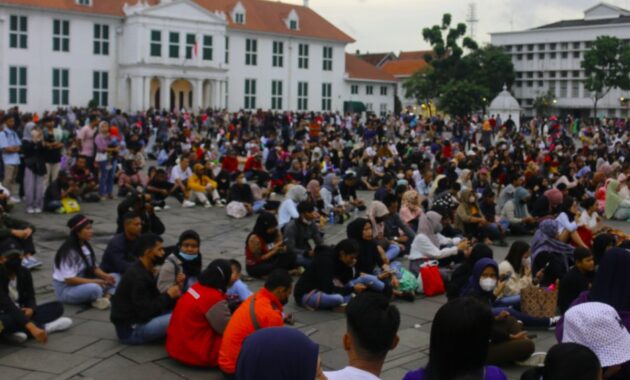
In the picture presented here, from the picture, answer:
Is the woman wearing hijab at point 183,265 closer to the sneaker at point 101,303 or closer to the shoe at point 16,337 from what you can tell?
the sneaker at point 101,303

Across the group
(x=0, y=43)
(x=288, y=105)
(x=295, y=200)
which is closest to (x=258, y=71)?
(x=288, y=105)

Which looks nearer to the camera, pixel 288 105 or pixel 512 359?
pixel 512 359

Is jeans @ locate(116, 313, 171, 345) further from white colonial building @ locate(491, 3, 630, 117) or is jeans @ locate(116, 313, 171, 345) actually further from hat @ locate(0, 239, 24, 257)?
white colonial building @ locate(491, 3, 630, 117)

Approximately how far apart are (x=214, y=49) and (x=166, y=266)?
46.1m

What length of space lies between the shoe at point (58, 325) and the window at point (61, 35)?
4250 centimetres

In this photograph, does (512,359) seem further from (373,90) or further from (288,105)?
(373,90)

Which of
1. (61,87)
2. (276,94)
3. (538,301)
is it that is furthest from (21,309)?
(276,94)

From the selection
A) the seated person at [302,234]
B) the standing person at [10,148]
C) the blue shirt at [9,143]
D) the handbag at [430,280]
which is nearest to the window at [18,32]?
the standing person at [10,148]

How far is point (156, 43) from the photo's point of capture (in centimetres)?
4922

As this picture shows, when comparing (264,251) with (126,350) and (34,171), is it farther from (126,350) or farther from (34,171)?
(34,171)

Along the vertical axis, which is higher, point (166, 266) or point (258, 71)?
point (258, 71)

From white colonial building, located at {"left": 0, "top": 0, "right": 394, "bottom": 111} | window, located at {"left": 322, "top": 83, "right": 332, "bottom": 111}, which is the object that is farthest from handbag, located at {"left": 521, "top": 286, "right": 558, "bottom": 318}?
window, located at {"left": 322, "top": 83, "right": 332, "bottom": 111}

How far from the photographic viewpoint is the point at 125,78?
4909 centimetres

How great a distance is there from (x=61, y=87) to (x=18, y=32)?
4.01 meters
